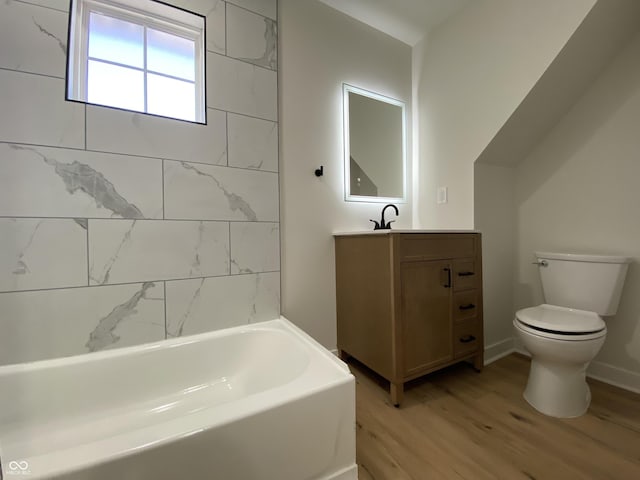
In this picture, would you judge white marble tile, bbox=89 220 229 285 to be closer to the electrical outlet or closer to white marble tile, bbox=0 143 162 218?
white marble tile, bbox=0 143 162 218

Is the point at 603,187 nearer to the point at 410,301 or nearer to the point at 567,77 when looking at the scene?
the point at 567,77

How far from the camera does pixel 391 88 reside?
2166mm

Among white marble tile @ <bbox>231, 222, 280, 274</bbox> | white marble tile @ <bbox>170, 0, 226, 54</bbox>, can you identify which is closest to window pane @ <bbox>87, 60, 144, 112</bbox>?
white marble tile @ <bbox>170, 0, 226, 54</bbox>

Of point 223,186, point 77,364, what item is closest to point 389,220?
point 223,186

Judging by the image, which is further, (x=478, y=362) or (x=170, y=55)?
(x=478, y=362)

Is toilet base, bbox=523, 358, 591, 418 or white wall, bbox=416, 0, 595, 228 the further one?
white wall, bbox=416, 0, 595, 228

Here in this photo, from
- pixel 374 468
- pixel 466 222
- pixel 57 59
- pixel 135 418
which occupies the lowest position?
pixel 374 468

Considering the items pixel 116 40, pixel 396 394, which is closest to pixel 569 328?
pixel 396 394

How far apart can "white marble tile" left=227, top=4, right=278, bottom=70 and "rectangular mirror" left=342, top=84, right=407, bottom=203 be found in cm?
56

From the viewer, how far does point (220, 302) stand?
1.51 meters

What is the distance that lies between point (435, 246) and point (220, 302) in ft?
4.05

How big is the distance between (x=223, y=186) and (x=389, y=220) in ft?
4.16

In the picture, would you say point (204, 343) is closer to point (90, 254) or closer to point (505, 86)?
point (90, 254)

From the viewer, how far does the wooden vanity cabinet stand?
1.44 m
